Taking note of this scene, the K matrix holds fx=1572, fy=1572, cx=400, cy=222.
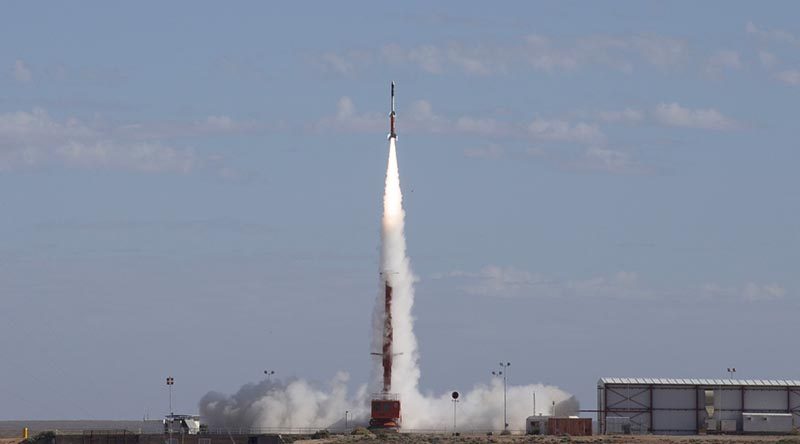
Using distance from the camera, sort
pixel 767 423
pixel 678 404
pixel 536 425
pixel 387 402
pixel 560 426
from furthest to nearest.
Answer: pixel 678 404 < pixel 536 425 < pixel 767 423 < pixel 560 426 < pixel 387 402

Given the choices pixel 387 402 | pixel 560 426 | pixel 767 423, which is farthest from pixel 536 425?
pixel 767 423

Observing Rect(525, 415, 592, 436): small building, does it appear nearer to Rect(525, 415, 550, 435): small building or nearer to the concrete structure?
Rect(525, 415, 550, 435): small building

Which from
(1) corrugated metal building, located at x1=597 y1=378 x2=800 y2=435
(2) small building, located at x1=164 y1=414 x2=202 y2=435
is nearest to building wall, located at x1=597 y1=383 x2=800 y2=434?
(1) corrugated metal building, located at x1=597 y1=378 x2=800 y2=435

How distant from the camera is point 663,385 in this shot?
158375mm

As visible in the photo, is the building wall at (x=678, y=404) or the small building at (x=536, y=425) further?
the building wall at (x=678, y=404)

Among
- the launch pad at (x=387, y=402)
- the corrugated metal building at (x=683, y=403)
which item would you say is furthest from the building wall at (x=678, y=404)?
the launch pad at (x=387, y=402)

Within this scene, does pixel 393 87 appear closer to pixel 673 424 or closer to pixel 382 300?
pixel 382 300

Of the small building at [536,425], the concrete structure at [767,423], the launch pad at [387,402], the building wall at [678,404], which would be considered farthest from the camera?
the building wall at [678,404]

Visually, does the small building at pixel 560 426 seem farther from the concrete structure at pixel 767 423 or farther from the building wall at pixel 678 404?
the concrete structure at pixel 767 423

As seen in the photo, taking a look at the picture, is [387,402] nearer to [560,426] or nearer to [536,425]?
[536,425]

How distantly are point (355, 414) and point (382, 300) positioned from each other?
17.3 meters

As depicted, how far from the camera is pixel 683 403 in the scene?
6220 inches

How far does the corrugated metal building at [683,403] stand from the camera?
157750mm

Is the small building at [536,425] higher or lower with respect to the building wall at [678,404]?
lower
